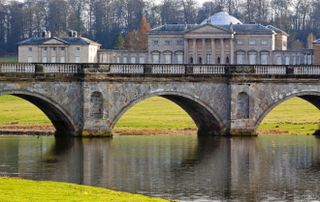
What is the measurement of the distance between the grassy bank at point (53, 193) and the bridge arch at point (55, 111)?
19972 mm

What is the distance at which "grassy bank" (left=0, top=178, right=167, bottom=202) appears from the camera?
32.9 meters

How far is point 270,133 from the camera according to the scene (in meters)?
65.5

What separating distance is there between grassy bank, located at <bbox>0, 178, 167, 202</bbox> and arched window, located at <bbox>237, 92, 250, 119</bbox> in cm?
2670

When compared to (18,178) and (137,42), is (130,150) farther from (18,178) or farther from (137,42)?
(137,42)

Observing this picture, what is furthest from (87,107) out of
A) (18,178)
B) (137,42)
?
(137,42)

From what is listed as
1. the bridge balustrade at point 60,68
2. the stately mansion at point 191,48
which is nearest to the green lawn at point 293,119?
the bridge balustrade at point 60,68

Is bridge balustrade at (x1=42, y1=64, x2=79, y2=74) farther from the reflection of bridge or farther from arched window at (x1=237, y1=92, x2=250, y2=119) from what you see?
arched window at (x1=237, y1=92, x2=250, y2=119)

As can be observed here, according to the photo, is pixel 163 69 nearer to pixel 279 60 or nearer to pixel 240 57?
pixel 279 60

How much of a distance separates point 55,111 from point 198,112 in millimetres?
10421

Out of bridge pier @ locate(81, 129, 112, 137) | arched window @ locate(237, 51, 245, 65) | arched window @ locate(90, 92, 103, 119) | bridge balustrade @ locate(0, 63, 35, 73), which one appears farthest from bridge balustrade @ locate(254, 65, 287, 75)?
arched window @ locate(237, 51, 245, 65)

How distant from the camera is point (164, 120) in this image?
7356 centimetres

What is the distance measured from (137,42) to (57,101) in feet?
430

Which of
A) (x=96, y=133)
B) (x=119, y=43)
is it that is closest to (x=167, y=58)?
(x=119, y=43)

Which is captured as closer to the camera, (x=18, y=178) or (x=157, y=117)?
(x=18, y=178)
